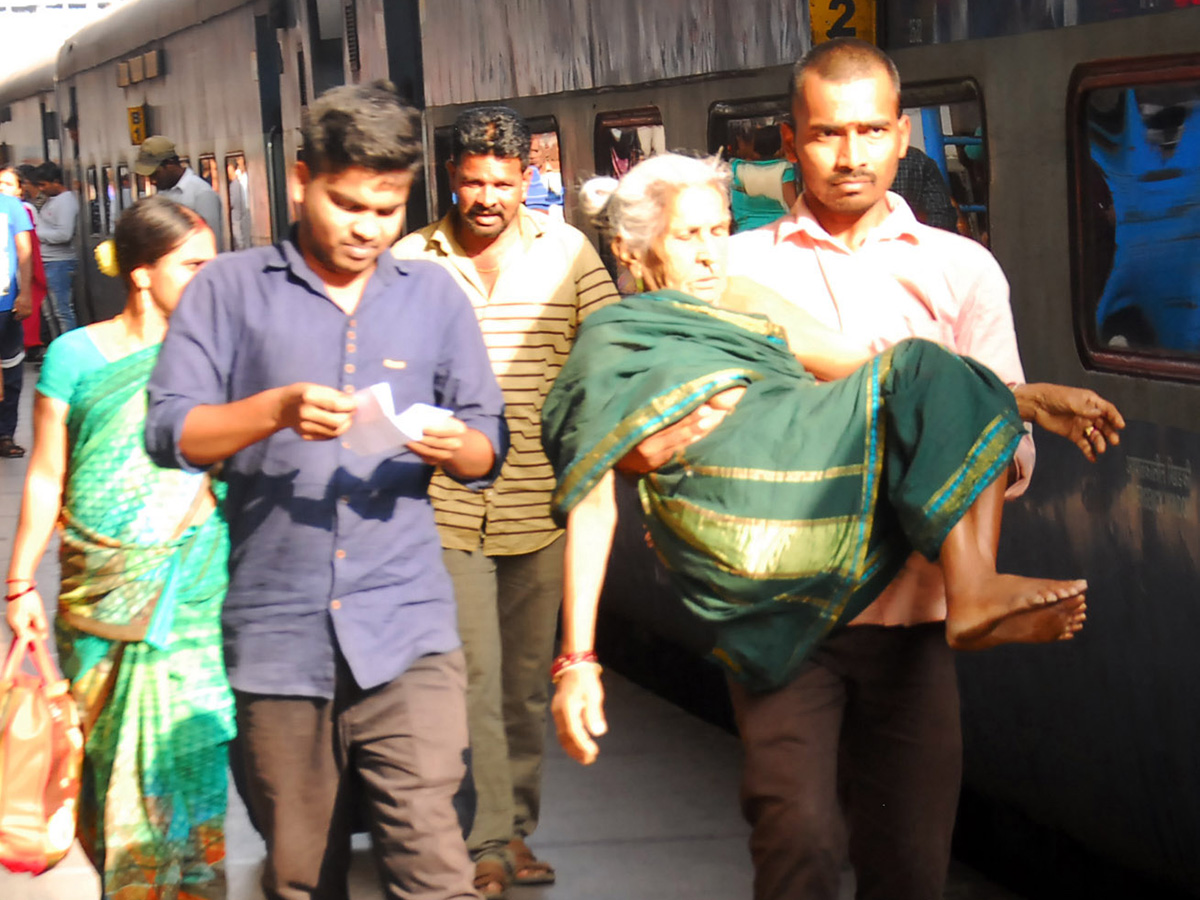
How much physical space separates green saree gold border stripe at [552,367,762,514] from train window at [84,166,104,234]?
19.5 metres

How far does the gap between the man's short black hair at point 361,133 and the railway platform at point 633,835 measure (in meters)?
2.27

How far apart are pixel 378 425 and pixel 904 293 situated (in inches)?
35.1

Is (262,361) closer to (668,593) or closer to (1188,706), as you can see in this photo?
(1188,706)

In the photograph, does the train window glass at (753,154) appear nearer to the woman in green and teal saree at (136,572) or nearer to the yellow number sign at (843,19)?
the yellow number sign at (843,19)

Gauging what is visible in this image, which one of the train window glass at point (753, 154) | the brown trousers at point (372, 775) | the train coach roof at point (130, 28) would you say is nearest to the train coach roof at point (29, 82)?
the train coach roof at point (130, 28)

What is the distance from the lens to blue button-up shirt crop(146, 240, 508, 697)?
3.31 meters

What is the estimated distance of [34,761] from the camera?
13.3ft

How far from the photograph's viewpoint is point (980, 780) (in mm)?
4895

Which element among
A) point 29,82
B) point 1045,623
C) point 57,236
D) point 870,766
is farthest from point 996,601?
point 29,82

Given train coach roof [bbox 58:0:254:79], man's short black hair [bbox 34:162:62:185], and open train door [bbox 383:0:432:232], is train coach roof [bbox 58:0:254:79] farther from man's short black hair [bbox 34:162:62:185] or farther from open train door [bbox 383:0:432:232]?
open train door [bbox 383:0:432:232]

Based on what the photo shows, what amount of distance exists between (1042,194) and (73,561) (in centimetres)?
220

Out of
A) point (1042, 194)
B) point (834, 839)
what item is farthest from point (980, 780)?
point (834, 839)

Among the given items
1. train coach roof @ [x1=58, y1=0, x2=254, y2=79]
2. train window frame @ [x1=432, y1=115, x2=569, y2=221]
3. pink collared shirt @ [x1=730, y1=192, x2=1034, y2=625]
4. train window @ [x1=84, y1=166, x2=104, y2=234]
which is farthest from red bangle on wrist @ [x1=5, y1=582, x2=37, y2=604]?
train window @ [x1=84, y1=166, x2=104, y2=234]

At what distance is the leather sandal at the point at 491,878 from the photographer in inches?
189
